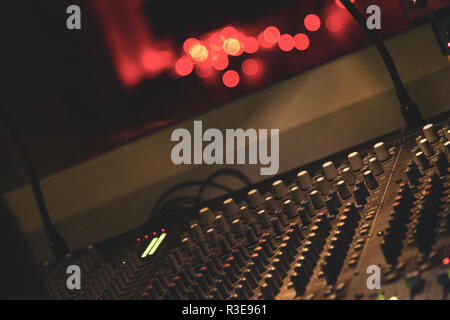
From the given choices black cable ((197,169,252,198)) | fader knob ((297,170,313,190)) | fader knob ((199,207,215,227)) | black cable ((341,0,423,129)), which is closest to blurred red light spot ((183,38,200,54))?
black cable ((197,169,252,198))

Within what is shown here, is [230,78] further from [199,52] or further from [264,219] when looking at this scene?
[264,219]

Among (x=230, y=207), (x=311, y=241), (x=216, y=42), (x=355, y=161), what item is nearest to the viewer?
(x=311, y=241)

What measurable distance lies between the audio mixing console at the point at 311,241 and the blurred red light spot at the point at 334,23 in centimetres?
65

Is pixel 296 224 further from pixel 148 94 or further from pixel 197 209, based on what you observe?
pixel 148 94

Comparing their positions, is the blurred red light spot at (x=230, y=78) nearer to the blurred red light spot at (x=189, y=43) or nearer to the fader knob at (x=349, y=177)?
the blurred red light spot at (x=189, y=43)

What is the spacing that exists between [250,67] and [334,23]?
1.00 ft

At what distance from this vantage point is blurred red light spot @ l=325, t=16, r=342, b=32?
6.89ft

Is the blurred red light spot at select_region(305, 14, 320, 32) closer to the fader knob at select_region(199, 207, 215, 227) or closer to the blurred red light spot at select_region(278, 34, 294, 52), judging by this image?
the blurred red light spot at select_region(278, 34, 294, 52)

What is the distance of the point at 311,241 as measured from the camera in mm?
1108

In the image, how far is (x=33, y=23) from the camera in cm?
235

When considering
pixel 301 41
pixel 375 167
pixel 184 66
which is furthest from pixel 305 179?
pixel 184 66

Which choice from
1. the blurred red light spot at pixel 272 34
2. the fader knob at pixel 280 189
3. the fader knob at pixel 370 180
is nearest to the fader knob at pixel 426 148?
the fader knob at pixel 370 180

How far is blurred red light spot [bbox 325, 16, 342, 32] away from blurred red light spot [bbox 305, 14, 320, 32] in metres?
0.03
